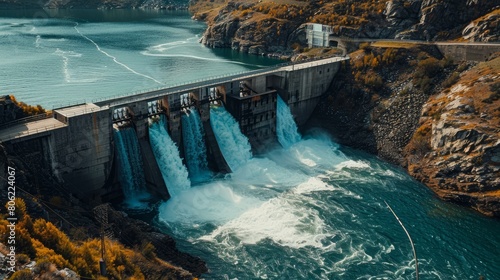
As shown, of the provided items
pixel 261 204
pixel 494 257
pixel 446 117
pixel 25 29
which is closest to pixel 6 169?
pixel 261 204

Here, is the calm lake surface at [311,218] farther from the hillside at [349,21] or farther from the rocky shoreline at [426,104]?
the hillside at [349,21]

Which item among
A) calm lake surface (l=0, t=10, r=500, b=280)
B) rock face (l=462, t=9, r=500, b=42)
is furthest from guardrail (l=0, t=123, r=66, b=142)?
rock face (l=462, t=9, r=500, b=42)

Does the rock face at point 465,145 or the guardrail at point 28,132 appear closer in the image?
the guardrail at point 28,132

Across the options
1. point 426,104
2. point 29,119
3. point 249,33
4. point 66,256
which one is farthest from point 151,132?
point 249,33

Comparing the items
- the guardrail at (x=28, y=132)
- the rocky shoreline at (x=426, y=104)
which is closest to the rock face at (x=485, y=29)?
the rocky shoreline at (x=426, y=104)

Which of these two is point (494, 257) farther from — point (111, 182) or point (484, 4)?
point (484, 4)

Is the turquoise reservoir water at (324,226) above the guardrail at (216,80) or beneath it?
beneath
